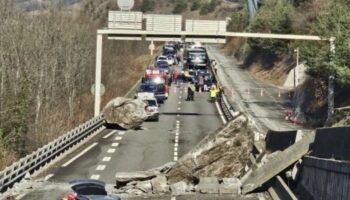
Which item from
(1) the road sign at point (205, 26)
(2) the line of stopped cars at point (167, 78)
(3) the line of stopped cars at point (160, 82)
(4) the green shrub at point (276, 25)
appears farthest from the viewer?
(4) the green shrub at point (276, 25)

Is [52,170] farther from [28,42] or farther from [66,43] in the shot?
[66,43]

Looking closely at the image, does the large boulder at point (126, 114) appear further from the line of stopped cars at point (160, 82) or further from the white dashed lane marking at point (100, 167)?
the white dashed lane marking at point (100, 167)

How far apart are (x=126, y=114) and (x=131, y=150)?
31.2ft

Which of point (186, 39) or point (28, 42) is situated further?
point (28, 42)

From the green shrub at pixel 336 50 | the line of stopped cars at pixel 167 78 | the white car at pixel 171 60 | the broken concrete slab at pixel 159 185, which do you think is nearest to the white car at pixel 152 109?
the line of stopped cars at pixel 167 78

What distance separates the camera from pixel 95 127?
133ft

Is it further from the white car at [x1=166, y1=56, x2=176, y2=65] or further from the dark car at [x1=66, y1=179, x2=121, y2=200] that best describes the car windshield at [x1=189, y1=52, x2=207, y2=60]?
the dark car at [x1=66, y1=179, x2=121, y2=200]

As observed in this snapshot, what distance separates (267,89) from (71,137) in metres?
48.7

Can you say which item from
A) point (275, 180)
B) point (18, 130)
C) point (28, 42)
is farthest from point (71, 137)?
point (28, 42)

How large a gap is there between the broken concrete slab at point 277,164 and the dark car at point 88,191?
675cm

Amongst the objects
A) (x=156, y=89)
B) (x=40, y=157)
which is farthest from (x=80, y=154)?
(x=156, y=89)

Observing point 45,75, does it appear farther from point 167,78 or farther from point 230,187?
point 230,187

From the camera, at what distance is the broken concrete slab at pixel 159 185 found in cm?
2329

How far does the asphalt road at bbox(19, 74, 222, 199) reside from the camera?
83.9 ft
